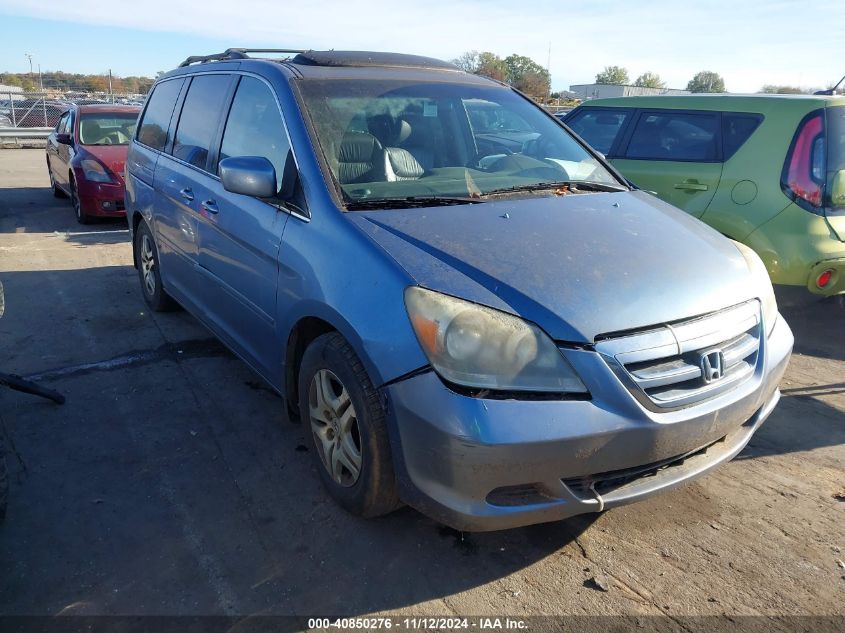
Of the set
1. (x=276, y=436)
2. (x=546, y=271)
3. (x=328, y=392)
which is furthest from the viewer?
(x=276, y=436)

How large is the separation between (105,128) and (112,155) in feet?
3.45

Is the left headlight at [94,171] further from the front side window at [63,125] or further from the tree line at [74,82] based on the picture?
the tree line at [74,82]

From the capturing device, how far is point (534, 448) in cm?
223

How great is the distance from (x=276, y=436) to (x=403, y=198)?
1511 mm

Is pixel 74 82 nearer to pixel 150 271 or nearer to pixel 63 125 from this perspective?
pixel 63 125

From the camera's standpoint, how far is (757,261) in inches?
124

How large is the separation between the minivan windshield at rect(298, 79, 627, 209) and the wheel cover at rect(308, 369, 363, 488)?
0.81 m

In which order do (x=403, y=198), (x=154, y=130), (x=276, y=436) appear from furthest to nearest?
(x=154, y=130) → (x=276, y=436) → (x=403, y=198)

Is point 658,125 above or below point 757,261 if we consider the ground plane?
above

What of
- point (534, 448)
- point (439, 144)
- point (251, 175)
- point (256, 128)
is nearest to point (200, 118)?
point (256, 128)

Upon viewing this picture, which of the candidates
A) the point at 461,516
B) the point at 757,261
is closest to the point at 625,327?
the point at 461,516

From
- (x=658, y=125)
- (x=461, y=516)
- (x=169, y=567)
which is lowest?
(x=169, y=567)

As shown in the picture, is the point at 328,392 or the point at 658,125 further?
the point at 658,125

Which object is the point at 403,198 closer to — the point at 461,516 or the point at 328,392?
the point at 328,392
